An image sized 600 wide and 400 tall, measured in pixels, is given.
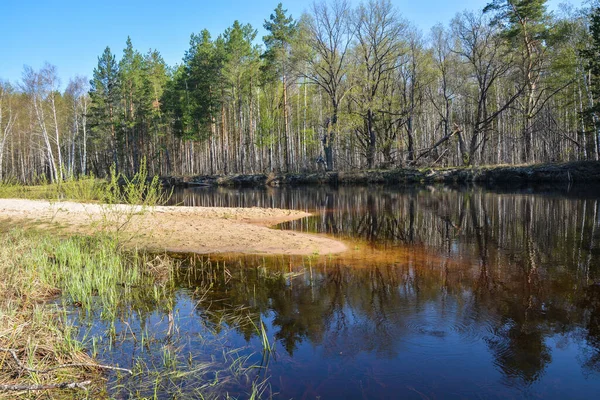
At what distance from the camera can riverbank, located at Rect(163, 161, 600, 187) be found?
104ft

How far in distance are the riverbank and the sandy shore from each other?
23222 mm

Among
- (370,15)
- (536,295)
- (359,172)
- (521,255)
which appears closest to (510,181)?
(359,172)

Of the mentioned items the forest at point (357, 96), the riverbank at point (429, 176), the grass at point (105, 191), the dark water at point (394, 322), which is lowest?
the dark water at point (394, 322)

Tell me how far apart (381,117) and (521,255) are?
1322 inches

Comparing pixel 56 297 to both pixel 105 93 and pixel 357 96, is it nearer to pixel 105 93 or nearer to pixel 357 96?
pixel 357 96

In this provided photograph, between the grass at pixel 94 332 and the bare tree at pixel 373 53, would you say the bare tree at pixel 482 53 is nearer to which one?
the bare tree at pixel 373 53

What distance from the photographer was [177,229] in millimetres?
14258

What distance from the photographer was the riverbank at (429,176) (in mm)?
31766

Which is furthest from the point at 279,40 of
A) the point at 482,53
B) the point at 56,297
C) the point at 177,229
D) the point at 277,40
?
the point at 56,297

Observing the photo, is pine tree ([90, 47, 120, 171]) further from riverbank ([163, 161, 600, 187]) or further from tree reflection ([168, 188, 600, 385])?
tree reflection ([168, 188, 600, 385])

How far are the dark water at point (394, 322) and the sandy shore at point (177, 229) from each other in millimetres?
1159

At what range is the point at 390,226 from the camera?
→ 16000 mm

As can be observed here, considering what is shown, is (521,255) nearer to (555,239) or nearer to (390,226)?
(555,239)

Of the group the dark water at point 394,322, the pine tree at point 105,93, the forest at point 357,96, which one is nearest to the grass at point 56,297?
the dark water at point 394,322
